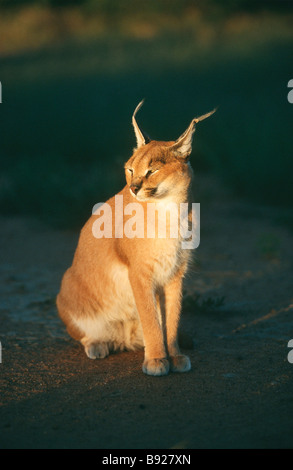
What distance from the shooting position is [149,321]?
174 inches

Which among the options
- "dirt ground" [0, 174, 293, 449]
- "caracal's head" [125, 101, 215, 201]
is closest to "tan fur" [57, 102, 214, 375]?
"caracal's head" [125, 101, 215, 201]

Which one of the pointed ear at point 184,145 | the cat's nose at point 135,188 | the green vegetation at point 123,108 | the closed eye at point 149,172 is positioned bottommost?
the cat's nose at point 135,188

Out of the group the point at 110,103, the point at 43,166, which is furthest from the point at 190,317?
the point at 110,103

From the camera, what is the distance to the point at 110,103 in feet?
53.2

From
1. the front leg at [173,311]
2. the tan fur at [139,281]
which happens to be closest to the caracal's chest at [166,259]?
the tan fur at [139,281]

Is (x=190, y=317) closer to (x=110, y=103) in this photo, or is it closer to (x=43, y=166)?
(x=43, y=166)

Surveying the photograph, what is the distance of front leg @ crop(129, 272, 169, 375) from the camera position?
4410 millimetres

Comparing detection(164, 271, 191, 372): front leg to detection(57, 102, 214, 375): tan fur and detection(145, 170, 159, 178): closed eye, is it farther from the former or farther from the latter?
detection(145, 170, 159, 178): closed eye

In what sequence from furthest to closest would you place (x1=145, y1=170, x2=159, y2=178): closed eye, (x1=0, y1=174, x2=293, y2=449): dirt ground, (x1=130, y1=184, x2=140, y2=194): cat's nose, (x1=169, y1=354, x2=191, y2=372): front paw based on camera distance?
1. (x1=169, y1=354, x2=191, y2=372): front paw
2. (x1=145, y1=170, x2=159, y2=178): closed eye
3. (x1=130, y1=184, x2=140, y2=194): cat's nose
4. (x1=0, y1=174, x2=293, y2=449): dirt ground

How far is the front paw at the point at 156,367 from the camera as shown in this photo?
4.35m

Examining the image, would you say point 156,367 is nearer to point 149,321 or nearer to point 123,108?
point 149,321

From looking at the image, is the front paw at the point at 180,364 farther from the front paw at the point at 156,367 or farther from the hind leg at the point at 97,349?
the hind leg at the point at 97,349

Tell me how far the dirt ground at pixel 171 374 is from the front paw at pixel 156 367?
1.6 inches
